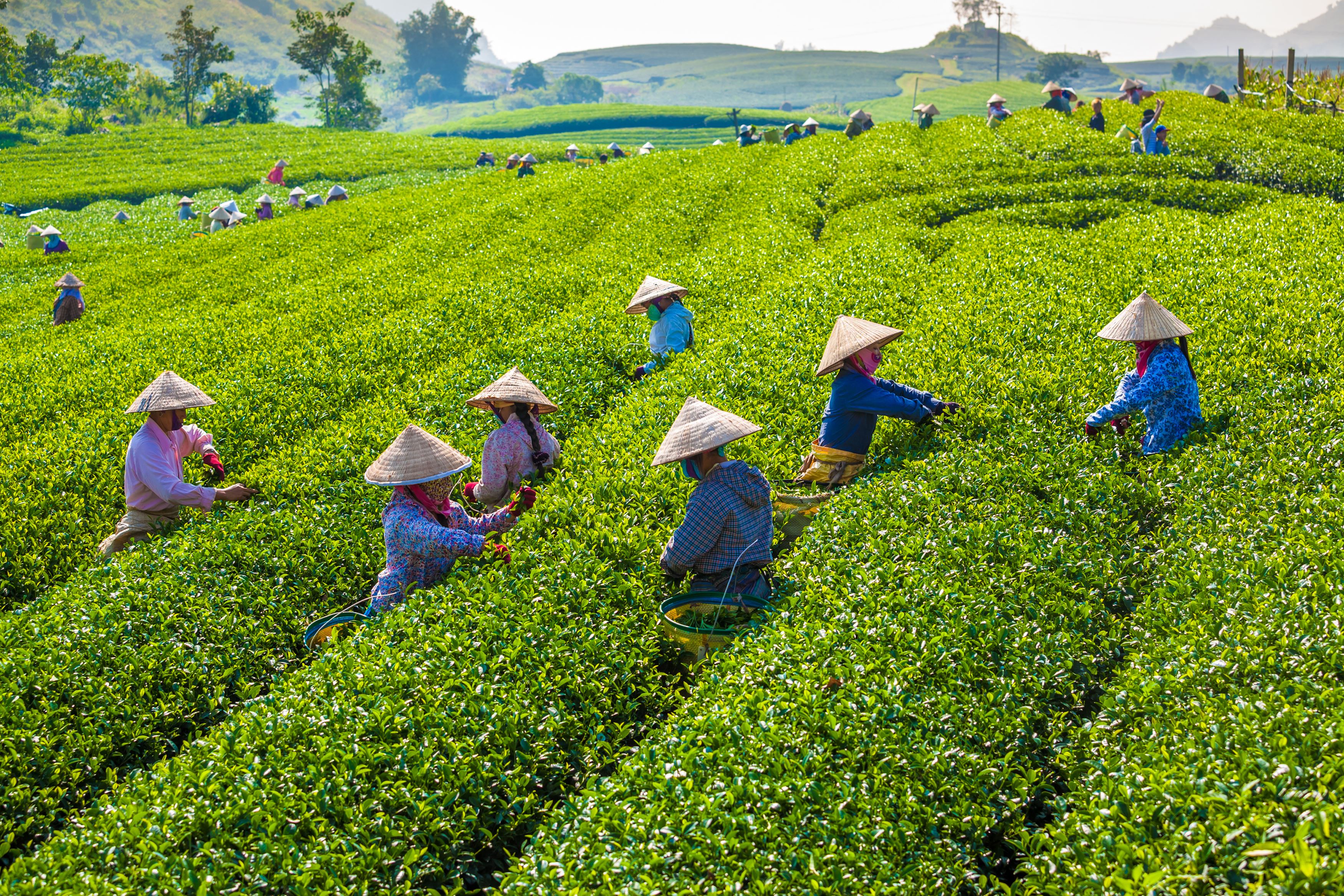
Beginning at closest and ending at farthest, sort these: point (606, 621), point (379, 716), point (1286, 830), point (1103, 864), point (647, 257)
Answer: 1. point (1286, 830)
2. point (1103, 864)
3. point (379, 716)
4. point (606, 621)
5. point (647, 257)

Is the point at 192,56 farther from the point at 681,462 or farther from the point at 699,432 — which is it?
the point at 699,432

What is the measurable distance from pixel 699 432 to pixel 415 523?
2717mm

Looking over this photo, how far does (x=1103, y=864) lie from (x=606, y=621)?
12.7ft

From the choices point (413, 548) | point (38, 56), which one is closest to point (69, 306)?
point (413, 548)

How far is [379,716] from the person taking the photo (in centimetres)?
567

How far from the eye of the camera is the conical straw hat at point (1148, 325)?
802cm

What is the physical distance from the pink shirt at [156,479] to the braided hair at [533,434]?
3.82m

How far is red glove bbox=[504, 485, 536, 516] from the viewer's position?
8.38 m

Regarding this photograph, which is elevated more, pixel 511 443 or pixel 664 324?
pixel 664 324

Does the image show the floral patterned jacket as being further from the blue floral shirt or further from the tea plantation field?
the blue floral shirt

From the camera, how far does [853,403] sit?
28.1 ft

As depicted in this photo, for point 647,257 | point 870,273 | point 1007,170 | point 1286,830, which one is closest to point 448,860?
point 1286,830

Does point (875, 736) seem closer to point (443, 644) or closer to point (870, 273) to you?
point (443, 644)

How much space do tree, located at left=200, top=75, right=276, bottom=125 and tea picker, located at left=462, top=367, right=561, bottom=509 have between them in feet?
311
